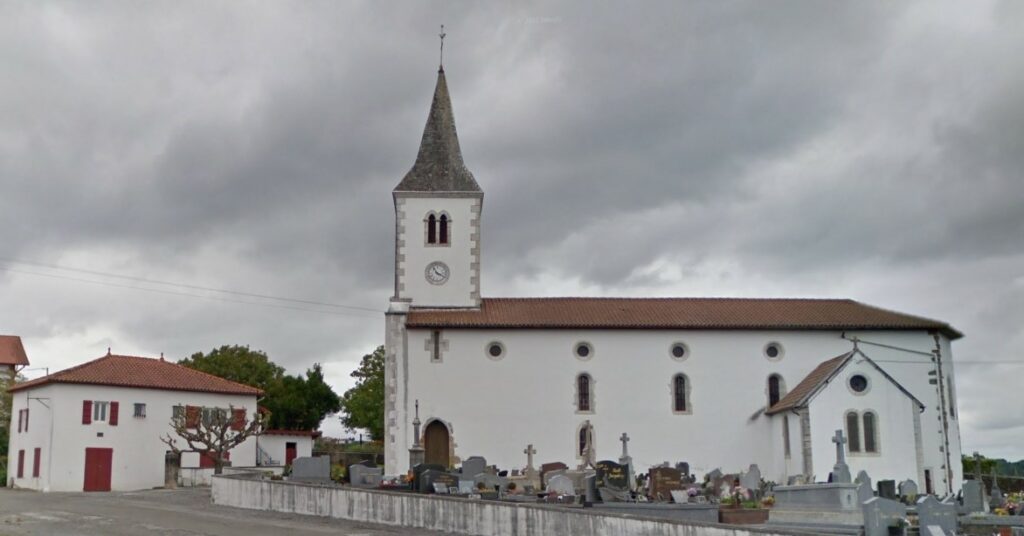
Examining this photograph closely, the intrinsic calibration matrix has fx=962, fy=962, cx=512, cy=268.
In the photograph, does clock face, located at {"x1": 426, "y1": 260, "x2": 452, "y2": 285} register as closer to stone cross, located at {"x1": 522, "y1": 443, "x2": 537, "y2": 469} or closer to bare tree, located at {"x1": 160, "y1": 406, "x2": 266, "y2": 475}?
stone cross, located at {"x1": 522, "y1": 443, "x2": 537, "y2": 469}

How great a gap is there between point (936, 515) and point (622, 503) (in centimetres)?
713

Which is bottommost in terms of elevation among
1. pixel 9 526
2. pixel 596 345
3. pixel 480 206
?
pixel 9 526

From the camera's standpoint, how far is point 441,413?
3675 centimetres

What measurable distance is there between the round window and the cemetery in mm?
5883

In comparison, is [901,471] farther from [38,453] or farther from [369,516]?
[38,453]

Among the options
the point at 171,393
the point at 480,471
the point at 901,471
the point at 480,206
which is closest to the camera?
the point at 480,471

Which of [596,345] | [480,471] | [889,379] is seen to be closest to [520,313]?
[596,345]

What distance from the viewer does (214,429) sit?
39875 millimetres

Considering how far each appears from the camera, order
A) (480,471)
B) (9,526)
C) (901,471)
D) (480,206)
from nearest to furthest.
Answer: (9,526)
(480,471)
(901,471)
(480,206)

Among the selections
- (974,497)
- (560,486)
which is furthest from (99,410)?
(974,497)

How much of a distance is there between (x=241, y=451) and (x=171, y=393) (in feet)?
13.7

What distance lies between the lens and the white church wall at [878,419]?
34.3 metres

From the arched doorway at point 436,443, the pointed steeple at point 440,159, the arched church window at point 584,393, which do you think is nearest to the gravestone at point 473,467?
the arched doorway at point 436,443

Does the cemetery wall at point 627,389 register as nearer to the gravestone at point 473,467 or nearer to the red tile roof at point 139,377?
the gravestone at point 473,467
